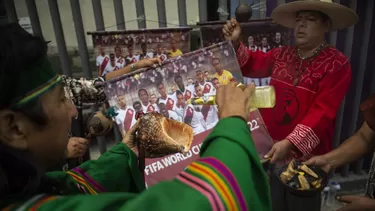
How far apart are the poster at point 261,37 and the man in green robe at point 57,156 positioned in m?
1.04

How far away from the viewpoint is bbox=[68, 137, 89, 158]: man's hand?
1303mm

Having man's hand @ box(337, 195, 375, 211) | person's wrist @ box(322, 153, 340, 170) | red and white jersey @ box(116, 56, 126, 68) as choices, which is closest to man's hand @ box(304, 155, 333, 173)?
person's wrist @ box(322, 153, 340, 170)

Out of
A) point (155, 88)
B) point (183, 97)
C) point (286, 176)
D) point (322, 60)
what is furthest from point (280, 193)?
point (155, 88)

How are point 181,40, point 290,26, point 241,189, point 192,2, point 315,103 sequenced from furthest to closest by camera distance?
point 192,2, point 290,26, point 181,40, point 315,103, point 241,189

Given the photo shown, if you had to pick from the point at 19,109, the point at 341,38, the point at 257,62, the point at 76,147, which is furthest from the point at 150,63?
the point at 341,38

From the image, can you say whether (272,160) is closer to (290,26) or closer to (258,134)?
(258,134)

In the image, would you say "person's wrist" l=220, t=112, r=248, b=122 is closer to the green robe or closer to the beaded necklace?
the green robe

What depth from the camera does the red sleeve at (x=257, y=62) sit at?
1734 mm

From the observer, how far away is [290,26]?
1766mm

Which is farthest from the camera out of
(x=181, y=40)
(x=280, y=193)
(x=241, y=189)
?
(x=280, y=193)

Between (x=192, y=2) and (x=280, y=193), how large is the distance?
5.06 feet

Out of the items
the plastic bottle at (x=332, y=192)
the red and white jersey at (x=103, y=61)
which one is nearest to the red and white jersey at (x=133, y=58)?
the red and white jersey at (x=103, y=61)

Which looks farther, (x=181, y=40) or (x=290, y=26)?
(x=290, y=26)

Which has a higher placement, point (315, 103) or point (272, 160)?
point (315, 103)
